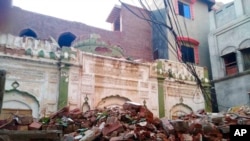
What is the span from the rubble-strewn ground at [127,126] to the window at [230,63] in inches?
290

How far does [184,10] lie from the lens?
17547 mm

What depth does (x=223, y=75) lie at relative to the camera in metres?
14.7

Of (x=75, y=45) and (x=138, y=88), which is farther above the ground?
(x=75, y=45)

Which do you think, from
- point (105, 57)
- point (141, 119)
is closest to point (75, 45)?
point (105, 57)

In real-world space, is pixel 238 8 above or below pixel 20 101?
above

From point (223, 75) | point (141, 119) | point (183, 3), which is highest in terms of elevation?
point (183, 3)

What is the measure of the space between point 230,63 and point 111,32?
23.9ft

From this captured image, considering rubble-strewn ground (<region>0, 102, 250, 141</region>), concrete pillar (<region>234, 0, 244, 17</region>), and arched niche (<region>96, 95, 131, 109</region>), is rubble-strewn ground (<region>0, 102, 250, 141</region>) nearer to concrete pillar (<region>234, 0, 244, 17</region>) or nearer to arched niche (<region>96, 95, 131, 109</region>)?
arched niche (<region>96, 95, 131, 109</region>)

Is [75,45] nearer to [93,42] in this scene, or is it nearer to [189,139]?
[93,42]

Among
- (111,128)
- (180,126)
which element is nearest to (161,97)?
(180,126)

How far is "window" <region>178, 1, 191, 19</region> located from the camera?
17.4 metres

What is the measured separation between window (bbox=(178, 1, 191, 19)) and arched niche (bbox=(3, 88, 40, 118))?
12.0 metres

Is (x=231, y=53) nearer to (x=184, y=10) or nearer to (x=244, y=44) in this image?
(x=244, y=44)

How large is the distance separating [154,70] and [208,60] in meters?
6.92
